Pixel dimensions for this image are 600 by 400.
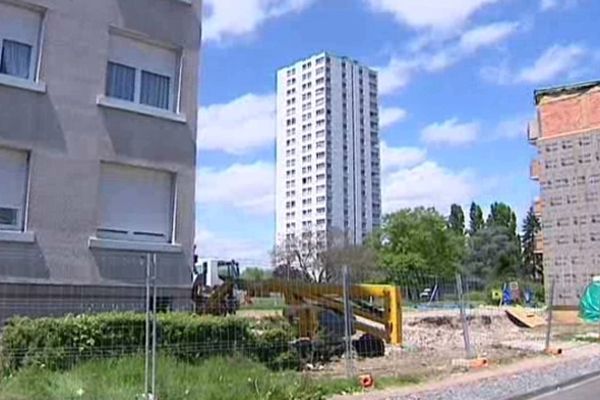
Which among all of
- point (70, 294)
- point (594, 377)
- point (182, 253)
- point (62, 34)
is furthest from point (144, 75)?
point (594, 377)

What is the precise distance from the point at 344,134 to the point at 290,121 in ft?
29.1

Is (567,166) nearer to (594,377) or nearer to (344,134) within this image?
(594,377)

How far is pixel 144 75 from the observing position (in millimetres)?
16734

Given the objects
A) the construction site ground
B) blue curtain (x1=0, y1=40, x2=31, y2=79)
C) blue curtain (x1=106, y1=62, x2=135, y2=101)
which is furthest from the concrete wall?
blue curtain (x1=0, y1=40, x2=31, y2=79)

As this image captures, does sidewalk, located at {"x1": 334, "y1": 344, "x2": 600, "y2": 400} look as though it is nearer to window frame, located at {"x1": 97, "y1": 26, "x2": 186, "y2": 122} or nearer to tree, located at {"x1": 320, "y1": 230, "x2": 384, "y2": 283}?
window frame, located at {"x1": 97, "y1": 26, "x2": 186, "y2": 122}

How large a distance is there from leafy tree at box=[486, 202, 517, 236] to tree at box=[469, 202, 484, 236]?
1.74 metres

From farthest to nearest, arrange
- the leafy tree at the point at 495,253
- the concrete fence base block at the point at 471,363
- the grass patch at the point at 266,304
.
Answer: the leafy tree at the point at 495,253 < the grass patch at the point at 266,304 < the concrete fence base block at the point at 471,363

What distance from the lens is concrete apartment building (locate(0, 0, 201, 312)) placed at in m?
14.4

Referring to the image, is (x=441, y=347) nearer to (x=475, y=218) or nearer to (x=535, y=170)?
(x=535, y=170)

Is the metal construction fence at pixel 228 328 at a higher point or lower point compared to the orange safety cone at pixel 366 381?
higher

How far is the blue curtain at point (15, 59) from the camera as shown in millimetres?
14570

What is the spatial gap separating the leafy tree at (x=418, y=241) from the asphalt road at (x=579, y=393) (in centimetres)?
6601

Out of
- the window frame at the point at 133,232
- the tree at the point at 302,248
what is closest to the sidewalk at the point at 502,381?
the window frame at the point at 133,232

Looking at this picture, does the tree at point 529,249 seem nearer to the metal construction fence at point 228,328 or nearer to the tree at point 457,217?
the tree at point 457,217
